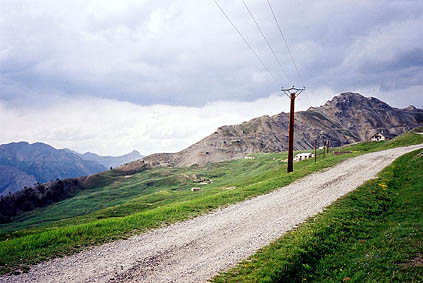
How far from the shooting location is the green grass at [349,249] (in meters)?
10.6

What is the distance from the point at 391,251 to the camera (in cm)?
1211

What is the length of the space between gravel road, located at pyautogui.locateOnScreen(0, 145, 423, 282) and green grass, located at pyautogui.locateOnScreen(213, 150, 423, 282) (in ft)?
3.61

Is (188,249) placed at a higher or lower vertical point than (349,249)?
higher

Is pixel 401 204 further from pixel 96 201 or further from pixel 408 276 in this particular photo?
pixel 96 201

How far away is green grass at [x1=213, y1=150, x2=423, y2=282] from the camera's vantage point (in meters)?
10.6

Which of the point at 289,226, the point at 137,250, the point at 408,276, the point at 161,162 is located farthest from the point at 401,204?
the point at 161,162

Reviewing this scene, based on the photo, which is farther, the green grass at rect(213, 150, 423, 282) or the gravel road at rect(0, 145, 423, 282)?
the gravel road at rect(0, 145, 423, 282)

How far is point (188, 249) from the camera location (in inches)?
538

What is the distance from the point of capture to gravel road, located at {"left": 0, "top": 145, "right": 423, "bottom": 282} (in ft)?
36.2

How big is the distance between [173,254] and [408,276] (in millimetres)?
9742

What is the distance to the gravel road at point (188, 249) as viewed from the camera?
11.0 meters

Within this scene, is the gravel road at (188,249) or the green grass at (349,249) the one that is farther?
the gravel road at (188,249)

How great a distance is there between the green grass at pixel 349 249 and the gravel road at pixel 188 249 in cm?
110

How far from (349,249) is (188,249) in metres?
8.18
